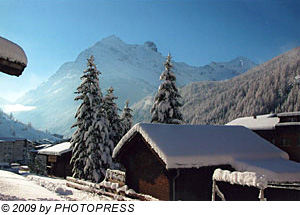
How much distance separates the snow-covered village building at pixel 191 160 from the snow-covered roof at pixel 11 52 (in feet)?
18.0

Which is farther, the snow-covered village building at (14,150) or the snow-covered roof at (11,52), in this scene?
the snow-covered village building at (14,150)

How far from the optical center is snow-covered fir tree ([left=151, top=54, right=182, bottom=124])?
21.2 meters

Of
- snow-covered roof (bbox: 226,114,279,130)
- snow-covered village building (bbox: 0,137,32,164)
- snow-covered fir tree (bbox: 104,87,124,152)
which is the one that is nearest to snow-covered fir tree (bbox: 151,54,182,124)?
snow-covered fir tree (bbox: 104,87,124,152)

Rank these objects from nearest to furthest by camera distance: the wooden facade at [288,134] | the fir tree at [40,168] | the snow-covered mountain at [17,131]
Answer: the wooden facade at [288,134], the fir tree at [40,168], the snow-covered mountain at [17,131]

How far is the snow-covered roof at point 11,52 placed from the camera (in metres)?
4.33

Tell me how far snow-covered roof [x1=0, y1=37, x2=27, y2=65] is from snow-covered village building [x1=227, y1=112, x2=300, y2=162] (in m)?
18.0

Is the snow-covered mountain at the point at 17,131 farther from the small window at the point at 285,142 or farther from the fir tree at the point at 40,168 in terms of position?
the small window at the point at 285,142

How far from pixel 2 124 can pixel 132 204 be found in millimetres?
160652

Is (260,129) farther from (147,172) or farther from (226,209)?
(226,209)

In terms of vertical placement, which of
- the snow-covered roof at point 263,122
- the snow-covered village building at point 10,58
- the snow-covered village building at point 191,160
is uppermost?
the snow-covered roof at point 263,122

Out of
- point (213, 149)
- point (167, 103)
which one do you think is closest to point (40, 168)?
point (167, 103)

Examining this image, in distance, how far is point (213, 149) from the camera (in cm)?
956

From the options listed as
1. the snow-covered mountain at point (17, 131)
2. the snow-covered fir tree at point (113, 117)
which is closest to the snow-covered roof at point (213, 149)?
the snow-covered fir tree at point (113, 117)

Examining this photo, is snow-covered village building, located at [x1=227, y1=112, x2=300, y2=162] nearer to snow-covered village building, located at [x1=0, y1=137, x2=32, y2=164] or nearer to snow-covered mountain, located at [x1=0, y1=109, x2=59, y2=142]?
snow-covered village building, located at [x1=0, y1=137, x2=32, y2=164]
